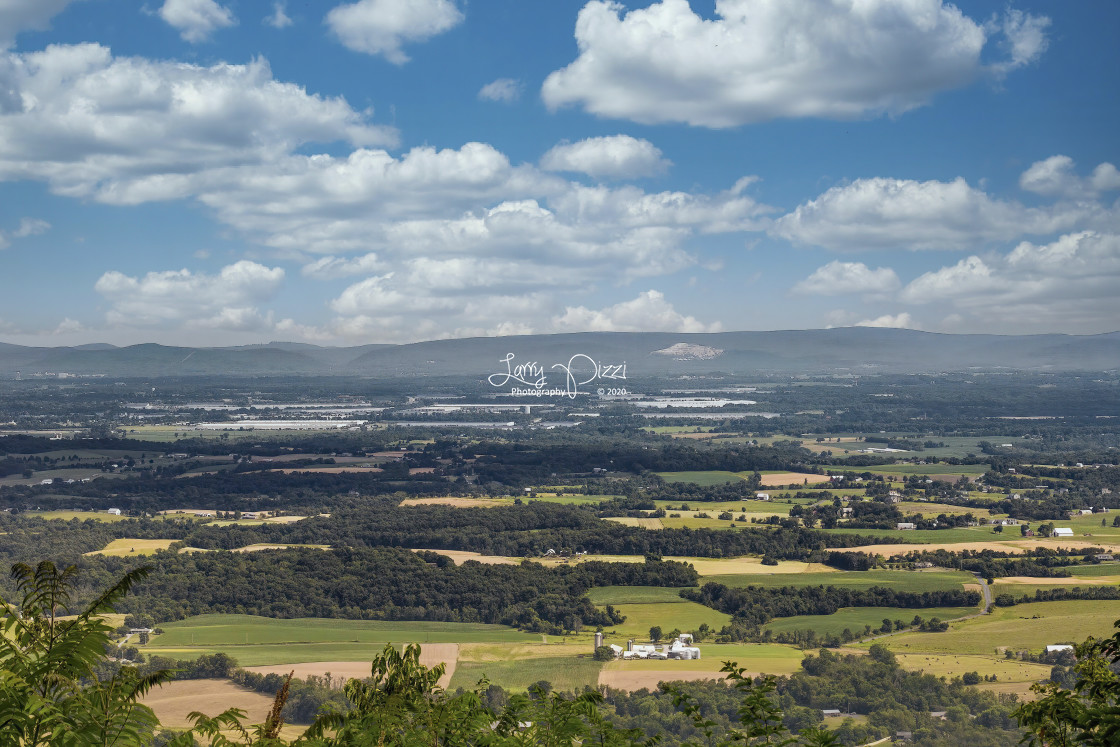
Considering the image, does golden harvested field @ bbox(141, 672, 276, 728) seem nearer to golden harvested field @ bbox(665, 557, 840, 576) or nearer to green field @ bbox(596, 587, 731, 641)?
green field @ bbox(596, 587, 731, 641)

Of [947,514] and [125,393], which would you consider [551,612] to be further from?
[125,393]

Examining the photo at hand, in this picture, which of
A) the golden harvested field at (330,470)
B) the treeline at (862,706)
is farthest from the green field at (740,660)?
the golden harvested field at (330,470)

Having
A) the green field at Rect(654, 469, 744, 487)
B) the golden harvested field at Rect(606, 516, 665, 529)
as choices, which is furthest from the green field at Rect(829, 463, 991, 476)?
the golden harvested field at Rect(606, 516, 665, 529)

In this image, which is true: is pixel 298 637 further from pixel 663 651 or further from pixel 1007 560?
pixel 1007 560

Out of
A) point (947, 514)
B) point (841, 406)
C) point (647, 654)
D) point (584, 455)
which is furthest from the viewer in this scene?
point (841, 406)

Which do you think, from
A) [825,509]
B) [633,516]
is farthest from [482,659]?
[825,509]

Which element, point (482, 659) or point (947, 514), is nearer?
point (482, 659)

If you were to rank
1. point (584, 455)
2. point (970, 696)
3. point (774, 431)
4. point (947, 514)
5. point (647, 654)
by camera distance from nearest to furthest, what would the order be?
point (970, 696) < point (647, 654) < point (947, 514) < point (584, 455) < point (774, 431)
